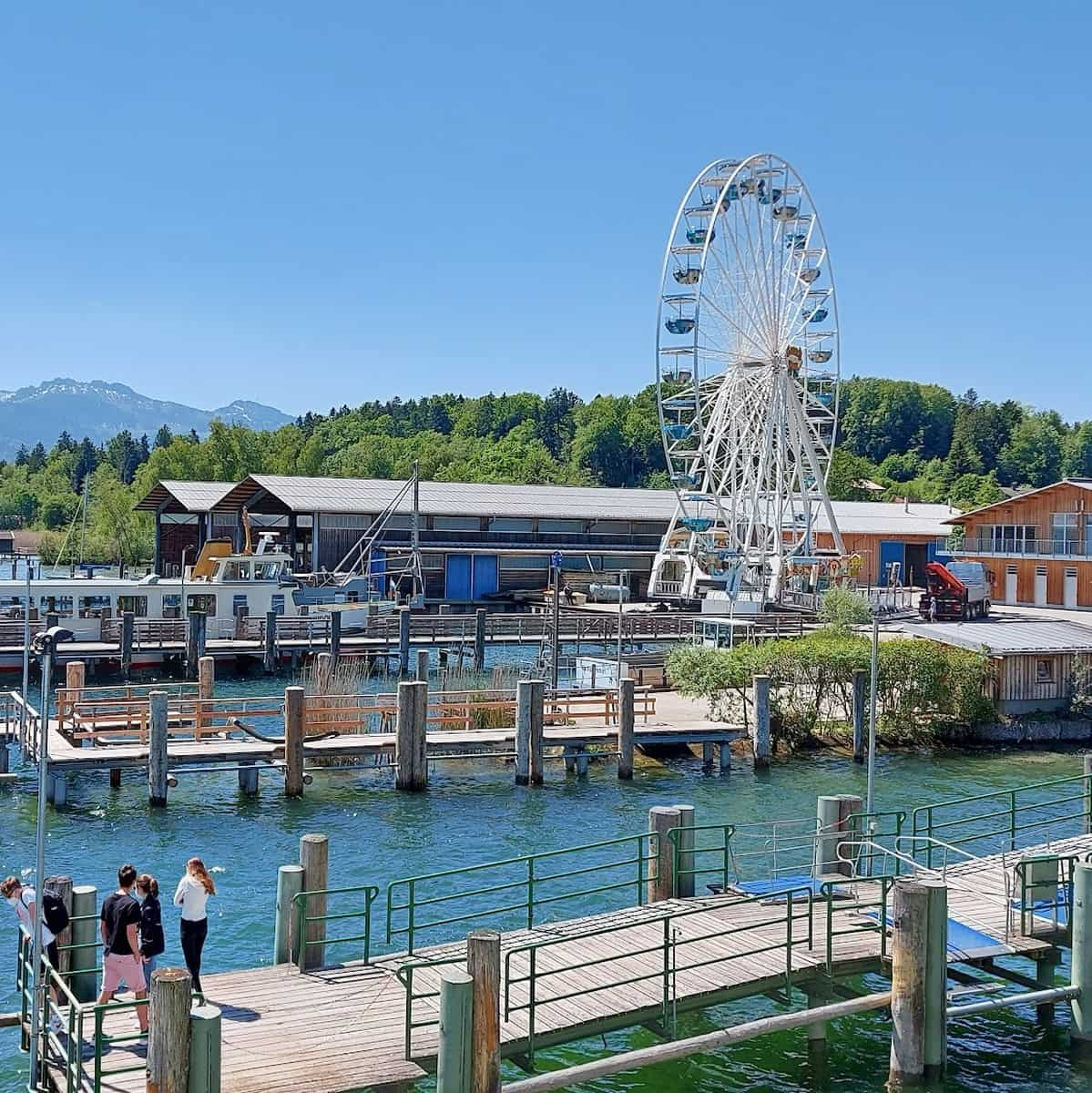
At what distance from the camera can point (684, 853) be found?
20.4 m

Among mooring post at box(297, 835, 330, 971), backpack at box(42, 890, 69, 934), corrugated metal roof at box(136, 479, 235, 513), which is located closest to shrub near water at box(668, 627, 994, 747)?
mooring post at box(297, 835, 330, 971)

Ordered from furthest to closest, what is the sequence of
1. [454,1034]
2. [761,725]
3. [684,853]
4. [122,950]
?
1. [761,725]
2. [684,853]
3. [122,950]
4. [454,1034]

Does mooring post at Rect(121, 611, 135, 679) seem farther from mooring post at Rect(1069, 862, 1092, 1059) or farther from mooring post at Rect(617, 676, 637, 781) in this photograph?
mooring post at Rect(1069, 862, 1092, 1059)

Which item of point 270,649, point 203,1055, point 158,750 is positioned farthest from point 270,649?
point 203,1055

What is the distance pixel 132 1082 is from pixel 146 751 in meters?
19.2

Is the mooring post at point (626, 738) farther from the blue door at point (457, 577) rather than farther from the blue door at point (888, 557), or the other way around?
the blue door at point (888, 557)

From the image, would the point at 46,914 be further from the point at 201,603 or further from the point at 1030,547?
the point at 1030,547

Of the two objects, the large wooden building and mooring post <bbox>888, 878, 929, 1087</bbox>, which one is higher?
the large wooden building

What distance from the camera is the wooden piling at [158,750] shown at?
3120 centimetres

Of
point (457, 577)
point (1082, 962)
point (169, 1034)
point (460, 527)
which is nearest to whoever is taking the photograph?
point (169, 1034)

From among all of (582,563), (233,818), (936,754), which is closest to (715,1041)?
(233,818)

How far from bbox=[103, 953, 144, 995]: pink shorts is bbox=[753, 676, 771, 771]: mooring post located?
23.8 meters

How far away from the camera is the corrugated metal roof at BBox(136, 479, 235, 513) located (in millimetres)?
87062

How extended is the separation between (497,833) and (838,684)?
14737 millimetres
